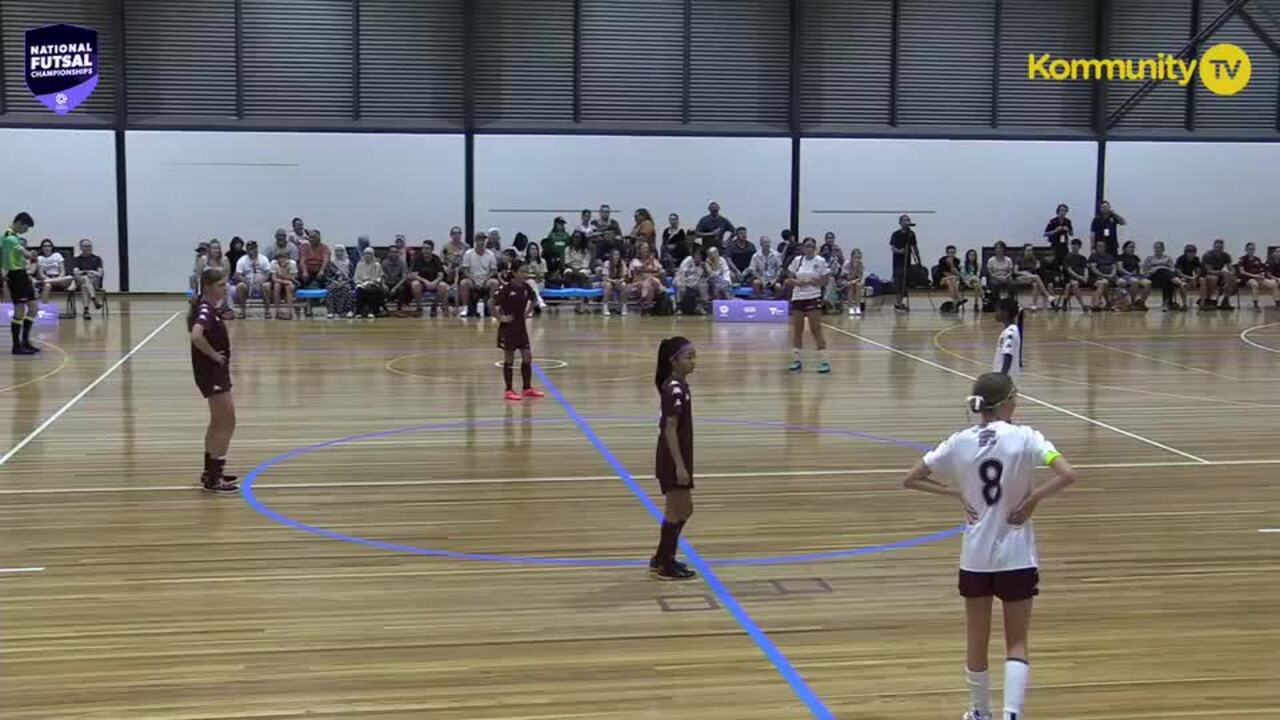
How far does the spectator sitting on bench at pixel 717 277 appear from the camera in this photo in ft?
79.5

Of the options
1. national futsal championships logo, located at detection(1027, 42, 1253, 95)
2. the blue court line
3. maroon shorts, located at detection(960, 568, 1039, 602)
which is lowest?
the blue court line

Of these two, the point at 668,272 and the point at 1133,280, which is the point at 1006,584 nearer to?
the point at 668,272

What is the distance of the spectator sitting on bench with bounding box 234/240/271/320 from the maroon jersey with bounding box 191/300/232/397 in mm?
14210

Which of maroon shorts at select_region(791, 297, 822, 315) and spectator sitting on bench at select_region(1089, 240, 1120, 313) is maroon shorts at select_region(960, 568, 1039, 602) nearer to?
maroon shorts at select_region(791, 297, 822, 315)

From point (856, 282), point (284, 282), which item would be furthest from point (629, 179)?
point (284, 282)

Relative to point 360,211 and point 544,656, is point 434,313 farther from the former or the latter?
point 544,656

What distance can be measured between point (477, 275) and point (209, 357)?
49.0 ft

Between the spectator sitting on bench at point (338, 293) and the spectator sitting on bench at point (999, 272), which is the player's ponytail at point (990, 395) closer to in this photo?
the spectator sitting on bench at point (338, 293)

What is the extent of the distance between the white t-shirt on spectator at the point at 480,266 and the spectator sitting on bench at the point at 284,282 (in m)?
3.05

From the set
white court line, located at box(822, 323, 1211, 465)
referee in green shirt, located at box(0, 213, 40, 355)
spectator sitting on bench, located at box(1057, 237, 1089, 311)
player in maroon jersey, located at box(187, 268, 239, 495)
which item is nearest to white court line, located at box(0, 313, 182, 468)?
referee in green shirt, located at box(0, 213, 40, 355)

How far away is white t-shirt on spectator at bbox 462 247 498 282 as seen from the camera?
78.7ft

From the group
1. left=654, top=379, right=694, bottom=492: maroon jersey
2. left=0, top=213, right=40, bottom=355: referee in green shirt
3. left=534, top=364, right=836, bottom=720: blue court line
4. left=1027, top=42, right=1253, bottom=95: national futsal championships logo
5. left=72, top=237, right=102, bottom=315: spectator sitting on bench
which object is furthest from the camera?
left=1027, top=42, right=1253, bottom=95: national futsal championships logo

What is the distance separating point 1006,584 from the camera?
16.0 feet

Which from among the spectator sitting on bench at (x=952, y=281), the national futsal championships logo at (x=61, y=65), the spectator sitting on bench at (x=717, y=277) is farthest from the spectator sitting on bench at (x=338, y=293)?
the spectator sitting on bench at (x=952, y=281)
